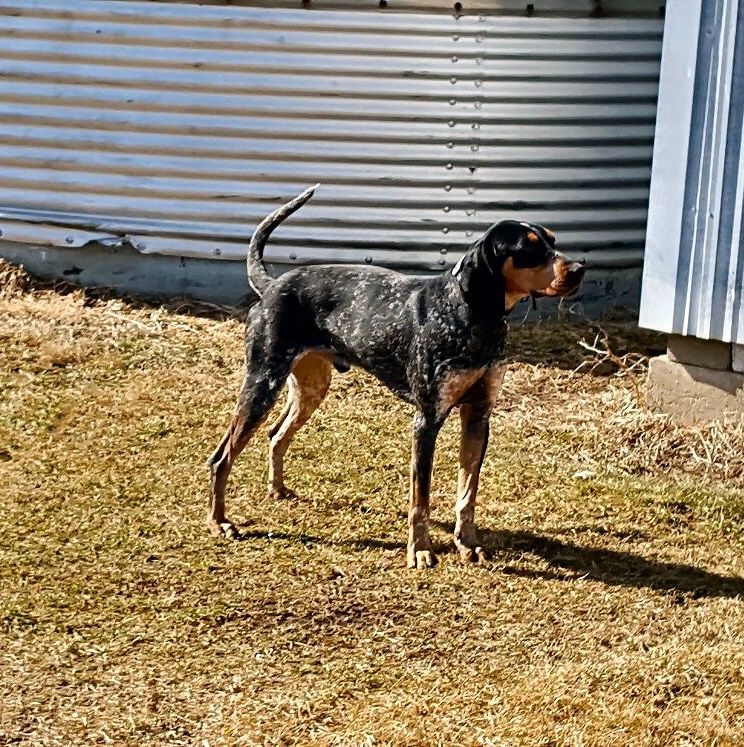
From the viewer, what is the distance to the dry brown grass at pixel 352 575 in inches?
200

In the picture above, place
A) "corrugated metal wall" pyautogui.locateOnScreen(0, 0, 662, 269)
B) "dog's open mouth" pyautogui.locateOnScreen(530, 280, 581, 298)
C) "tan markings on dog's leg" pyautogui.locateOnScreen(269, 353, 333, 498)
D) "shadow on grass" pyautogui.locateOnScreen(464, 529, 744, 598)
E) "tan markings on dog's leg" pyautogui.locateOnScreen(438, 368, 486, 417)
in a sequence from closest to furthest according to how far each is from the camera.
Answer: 1. "dog's open mouth" pyautogui.locateOnScreen(530, 280, 581, 298)
2. "tan markings on dog's leg" pyautogui.locateOnScreen(438, 368, 486, 417)
3. "shadow on grass" pyautogui.locateOnScreen(464, 529, 744, 598)
4. "tan markings on dog's leg" pyautogui.locateOnScreen(269, 353, 333, 498)
5. "corrugated metal wall" pyautogui.locateOnScreen(0, 0, 662, 269)

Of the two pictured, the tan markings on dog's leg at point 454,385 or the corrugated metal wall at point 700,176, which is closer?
the tan markings on dog's leg at point 454,385

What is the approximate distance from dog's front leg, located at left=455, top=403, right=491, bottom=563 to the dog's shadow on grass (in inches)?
5.3

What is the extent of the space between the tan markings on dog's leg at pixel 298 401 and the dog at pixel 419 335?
0.25m

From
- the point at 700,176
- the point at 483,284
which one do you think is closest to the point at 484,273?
the point at 483,284

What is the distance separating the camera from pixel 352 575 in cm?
629

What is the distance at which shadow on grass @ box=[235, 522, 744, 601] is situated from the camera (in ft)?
20.8

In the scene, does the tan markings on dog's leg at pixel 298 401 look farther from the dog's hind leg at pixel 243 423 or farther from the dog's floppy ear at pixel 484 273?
the dog's floppy ear at pixel 484 273

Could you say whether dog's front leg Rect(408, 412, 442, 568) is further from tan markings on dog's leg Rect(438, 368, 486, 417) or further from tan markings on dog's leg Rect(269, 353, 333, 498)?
tan markings on dog's leg Rect(269, 353, 333, 498)

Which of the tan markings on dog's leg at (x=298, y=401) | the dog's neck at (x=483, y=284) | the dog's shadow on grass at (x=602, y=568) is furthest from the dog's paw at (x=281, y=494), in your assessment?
the dog's neck at (x=483, y=284)

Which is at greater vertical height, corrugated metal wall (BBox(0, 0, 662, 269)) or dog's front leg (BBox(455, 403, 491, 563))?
corrugated metal wall (BBox(0, 0, 662, 269))

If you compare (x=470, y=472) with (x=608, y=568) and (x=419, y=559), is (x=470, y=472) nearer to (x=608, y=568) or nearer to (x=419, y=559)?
(x=419, y=559)

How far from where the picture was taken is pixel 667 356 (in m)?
8.33

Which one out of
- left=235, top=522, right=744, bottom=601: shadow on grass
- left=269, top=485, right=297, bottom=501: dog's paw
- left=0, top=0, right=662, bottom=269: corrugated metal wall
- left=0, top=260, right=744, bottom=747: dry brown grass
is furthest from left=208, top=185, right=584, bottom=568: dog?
left=0, top=0, right=662, bottom=269: corrugated metal wall
